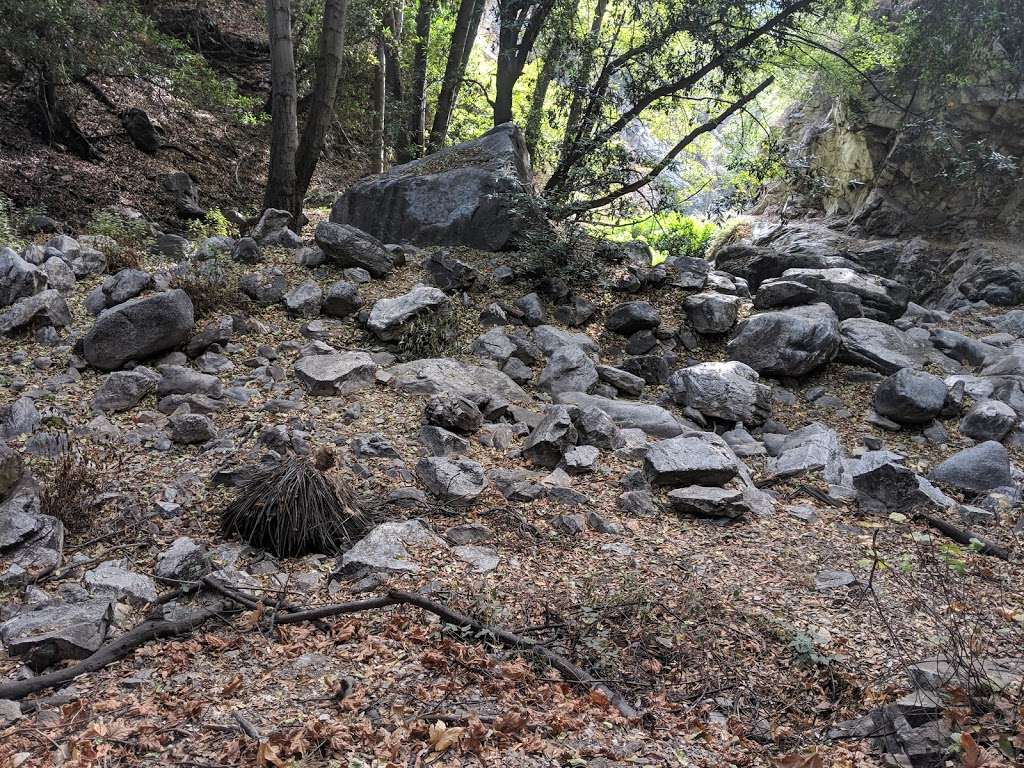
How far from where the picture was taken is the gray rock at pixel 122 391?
4.75 m

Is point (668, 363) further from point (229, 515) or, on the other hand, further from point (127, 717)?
point (127, 717)

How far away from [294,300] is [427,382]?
175 centimetres

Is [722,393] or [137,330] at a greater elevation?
[137,330]

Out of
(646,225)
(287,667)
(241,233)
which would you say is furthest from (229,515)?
(646,225)

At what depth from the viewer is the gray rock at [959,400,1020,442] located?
18.4ft

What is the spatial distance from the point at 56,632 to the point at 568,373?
4071 millimetres

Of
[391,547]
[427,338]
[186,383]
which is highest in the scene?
[427,338]

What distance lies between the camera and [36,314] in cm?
545

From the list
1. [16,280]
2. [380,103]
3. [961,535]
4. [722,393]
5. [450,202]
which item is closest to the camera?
[961,535]

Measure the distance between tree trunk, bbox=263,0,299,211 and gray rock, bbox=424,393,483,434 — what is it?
4.31 metres

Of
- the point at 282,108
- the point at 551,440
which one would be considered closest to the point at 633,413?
the point at 551,440

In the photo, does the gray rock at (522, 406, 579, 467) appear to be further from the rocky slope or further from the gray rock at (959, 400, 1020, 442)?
the gray rock at (959, 400, 1020, 442)

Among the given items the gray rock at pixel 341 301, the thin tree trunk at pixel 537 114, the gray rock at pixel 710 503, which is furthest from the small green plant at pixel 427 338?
the thin tree trunk at pixel 537 114

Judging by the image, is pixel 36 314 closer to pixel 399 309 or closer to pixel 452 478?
pixel 399 309
